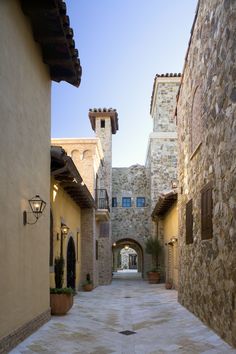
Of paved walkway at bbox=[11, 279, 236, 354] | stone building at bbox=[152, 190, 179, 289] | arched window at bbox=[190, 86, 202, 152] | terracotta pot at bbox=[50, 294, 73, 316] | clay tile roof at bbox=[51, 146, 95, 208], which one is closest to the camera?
paved walkway at bbox=[11, 279, 236, 354]

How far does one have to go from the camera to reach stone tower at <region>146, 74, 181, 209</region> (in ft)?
85.4

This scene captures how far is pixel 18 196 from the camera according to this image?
6.84 metres

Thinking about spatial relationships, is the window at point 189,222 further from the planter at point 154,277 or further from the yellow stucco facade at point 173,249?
the planter at point 154,277

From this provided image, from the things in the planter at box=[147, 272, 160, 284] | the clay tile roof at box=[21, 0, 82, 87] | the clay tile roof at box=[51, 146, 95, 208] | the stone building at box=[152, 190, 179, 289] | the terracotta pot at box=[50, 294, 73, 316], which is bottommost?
the planter at box=[147, 272, 160, 284]

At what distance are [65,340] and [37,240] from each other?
1908 mm

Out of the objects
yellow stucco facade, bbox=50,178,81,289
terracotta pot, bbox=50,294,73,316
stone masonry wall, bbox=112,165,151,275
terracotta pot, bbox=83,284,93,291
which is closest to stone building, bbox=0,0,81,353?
terracotta pot, bbox=50,294,73,316

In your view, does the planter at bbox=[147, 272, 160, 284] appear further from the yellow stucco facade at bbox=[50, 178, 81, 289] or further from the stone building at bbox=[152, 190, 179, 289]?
the yellow stucco facade at bbox=[50, 178, 81, 289]

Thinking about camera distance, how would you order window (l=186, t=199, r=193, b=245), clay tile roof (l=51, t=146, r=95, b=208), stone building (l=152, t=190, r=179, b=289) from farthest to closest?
stone building (l=152, t=190, r=179, b=289) < window (l=186, t=199, r=193, b=245) < clay tile roof (l=51, t=146, r=95, b=208)

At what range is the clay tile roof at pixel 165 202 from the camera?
53.1 ft

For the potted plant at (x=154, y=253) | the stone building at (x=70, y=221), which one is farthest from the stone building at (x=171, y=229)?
the stone building at (x=70, y=221)

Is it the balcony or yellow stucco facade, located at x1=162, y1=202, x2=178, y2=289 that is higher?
the balcony

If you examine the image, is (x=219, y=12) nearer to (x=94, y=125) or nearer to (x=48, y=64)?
(x=48, y=64)

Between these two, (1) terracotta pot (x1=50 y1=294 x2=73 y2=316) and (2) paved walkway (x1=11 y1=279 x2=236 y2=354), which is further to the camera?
(1) terracotta pot (x1=50 y1=294 x2=73 y2=316)

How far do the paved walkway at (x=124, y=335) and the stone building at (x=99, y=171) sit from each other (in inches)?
335
